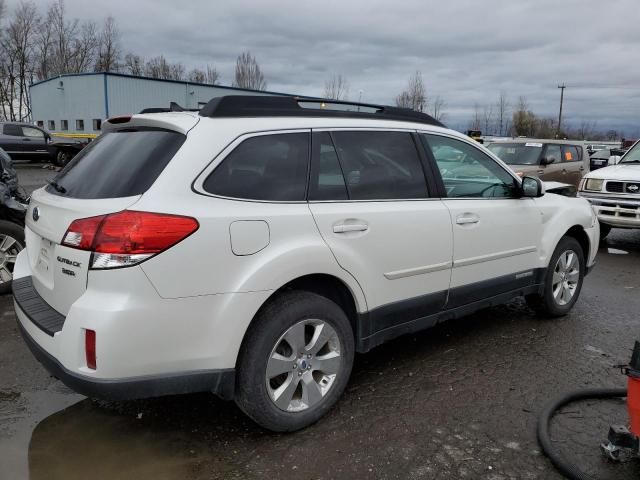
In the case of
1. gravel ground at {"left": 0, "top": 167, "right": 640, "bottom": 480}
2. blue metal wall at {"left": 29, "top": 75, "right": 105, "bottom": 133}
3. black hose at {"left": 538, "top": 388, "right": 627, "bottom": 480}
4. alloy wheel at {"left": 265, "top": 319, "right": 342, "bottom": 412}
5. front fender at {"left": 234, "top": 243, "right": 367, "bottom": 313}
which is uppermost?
blue metal wall at {"left": 29, "top": 75, "right": 105, "bottom": 133}

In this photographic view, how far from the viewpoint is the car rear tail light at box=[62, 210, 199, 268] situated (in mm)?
2395

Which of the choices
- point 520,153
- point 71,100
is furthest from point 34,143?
point 520,153

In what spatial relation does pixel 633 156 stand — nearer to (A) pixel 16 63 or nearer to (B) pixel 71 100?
(B) pixel 71 100

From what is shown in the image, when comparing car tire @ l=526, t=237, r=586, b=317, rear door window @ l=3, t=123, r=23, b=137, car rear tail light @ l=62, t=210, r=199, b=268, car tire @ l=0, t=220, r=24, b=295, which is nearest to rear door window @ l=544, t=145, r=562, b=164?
car tire @ l=526, t=237, r=586, b=317

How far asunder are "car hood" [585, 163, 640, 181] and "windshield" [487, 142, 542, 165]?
2.00 m

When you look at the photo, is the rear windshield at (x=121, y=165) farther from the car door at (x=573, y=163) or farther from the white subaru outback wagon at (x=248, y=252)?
the car door at (x=573, y=163)

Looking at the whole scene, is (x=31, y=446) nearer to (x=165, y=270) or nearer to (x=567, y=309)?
(x=165, y=270)

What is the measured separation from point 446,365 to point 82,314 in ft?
8.53

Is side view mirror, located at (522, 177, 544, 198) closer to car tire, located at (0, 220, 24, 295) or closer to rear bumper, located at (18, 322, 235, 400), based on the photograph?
rear bumper, located at (18, 322, 235, 400)

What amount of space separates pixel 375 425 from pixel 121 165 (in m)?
2.02

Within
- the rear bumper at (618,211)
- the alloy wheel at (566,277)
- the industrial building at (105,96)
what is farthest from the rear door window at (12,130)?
the alloy wheel at (566,277)

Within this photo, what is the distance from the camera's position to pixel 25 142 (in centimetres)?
2020

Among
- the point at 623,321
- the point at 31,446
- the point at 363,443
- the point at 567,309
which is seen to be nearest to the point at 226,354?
the point at 363,443

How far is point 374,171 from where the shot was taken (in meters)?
3.43
